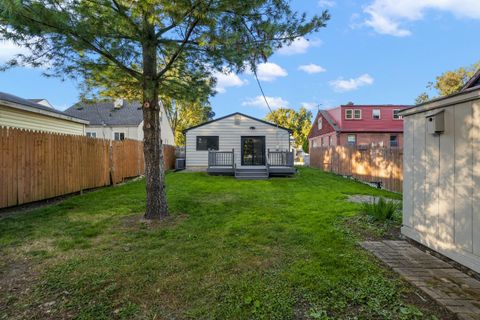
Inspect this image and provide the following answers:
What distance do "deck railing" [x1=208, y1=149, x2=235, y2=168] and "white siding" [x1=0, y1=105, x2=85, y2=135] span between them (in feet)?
20.8

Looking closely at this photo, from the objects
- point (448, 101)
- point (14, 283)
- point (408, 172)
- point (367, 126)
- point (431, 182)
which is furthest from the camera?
point (367, 126)

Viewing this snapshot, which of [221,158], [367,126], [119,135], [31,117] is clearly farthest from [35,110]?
[367,126]

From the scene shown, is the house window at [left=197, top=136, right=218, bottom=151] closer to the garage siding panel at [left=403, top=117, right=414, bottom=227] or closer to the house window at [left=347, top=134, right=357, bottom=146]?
the house window at [left=347, top=134, right=357, bottom=146]

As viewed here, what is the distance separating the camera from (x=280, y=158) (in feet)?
49.5

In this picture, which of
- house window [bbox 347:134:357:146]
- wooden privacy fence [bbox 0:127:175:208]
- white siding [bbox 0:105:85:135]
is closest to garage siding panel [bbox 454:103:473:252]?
wooden privacy fence [bbox 0:127:175:208]

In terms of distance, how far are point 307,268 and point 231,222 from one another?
87.2 inches

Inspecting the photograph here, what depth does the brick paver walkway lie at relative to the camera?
2.35 meters

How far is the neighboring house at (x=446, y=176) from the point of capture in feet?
9.64

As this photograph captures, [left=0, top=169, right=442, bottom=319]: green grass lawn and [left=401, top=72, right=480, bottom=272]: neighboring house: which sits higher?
[left=401, top=72, right=480, bottom=272]: neighboring house

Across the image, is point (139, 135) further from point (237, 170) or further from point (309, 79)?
point (309, 79)

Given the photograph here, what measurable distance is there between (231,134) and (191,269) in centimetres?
1405

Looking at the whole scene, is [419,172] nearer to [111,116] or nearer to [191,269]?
[191,269]

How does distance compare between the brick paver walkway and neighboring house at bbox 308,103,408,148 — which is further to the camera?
neighboring house at bbox 308,103,408,148

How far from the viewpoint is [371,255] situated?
352 cm
